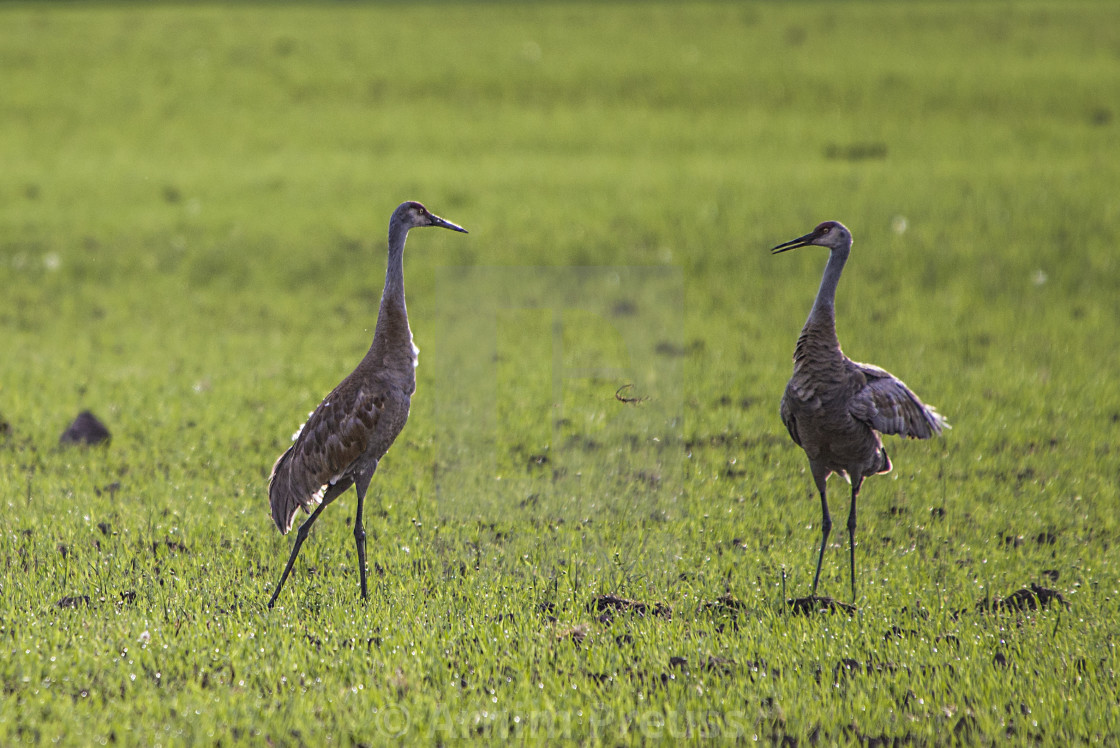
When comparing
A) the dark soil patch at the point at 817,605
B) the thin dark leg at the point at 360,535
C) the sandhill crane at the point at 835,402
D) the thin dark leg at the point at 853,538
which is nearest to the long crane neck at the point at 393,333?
the thin dark leg at the point at 360,535

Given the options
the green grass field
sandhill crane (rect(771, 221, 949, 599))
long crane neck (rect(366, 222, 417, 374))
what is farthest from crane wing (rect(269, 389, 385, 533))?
sandhill crane (rect(771, 221, 949, 599))

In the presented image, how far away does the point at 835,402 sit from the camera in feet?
23.5

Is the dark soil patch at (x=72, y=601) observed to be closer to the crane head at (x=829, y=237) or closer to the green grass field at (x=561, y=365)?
the green grass field at (x=561, y=365)

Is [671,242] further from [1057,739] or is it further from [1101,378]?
[1057,739]

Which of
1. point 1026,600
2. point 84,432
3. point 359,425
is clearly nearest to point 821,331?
point 1026,600

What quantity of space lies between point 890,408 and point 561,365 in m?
6.05

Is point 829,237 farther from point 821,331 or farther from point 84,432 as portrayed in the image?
point 84,432

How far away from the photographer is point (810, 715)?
17.5 feet

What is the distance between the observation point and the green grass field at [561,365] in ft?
18.6

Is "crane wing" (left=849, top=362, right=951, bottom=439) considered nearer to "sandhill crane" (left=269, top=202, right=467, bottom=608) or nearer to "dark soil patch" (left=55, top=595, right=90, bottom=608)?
"sandhill crane" (left=269, top=202, right=467, bottom=608)

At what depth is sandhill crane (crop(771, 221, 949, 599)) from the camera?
7.16m

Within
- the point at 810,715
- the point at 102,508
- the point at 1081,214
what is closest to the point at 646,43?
the point at 1081,214

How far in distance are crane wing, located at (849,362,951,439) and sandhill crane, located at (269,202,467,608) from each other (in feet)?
10.3

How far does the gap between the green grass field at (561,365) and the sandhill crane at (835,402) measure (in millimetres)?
911
